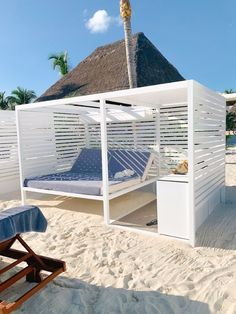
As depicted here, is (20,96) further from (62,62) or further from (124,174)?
(124,174)

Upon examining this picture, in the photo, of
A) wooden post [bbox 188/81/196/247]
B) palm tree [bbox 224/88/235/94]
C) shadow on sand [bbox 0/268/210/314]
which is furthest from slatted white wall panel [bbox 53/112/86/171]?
palm tree [bbox 224/88/235/94]

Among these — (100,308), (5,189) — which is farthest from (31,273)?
(5,189)

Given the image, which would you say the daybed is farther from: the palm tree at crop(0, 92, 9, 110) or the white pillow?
the palm tree at crop(0, 92, 9, 110)

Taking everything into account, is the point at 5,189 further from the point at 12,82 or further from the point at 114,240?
the point at 12,82

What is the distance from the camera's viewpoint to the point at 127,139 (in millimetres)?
7938

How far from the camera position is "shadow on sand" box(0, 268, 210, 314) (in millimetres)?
2660

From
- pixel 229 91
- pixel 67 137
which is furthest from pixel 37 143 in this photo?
pixel 229 91

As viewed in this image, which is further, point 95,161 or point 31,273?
point 95,161

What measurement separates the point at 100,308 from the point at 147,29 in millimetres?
15570

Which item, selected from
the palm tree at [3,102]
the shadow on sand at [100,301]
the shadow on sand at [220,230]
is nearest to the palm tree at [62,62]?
the palm tree at [3,102]

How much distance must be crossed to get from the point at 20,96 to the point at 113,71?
14.0 m

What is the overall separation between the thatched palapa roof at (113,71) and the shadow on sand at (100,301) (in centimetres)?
1120

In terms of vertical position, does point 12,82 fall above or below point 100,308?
above

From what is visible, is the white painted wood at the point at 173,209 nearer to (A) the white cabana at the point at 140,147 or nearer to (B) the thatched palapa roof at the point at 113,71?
(A) the white cabana at the point at 140,147
